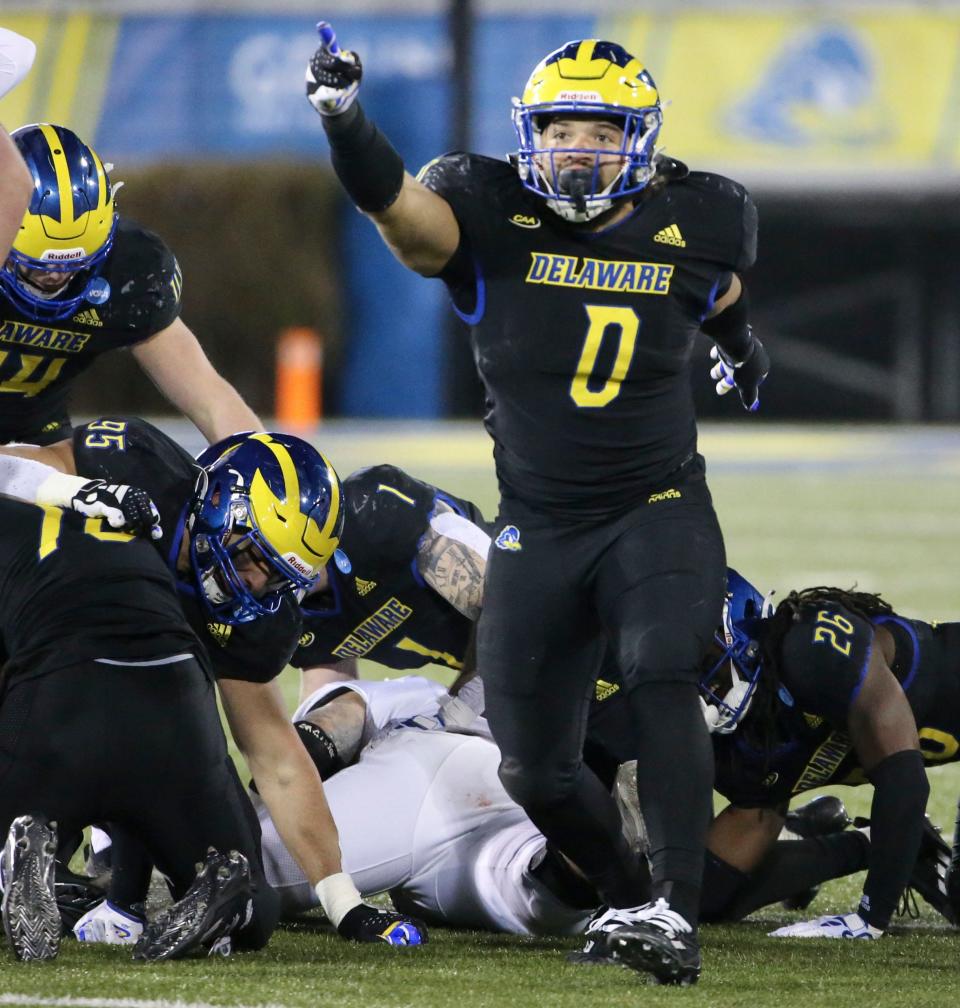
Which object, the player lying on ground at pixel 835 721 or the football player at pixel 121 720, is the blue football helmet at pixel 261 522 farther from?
the player lying on ground at pixel 835 721

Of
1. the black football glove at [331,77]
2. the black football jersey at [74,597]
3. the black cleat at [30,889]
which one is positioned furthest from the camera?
the black football jersey at [74,597]

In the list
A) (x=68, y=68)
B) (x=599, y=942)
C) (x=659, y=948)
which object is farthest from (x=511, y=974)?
(x=68, y=68)

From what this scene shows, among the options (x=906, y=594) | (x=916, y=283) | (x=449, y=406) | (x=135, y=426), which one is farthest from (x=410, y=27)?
(x=135, y=426)

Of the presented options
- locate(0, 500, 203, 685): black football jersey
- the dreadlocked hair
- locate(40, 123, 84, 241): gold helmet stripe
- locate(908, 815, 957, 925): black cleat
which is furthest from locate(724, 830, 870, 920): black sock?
locate(40, 123, 84, 241): gold helmet stripe

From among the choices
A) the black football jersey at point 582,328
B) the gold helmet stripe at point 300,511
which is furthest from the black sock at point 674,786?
the gold helmet stripe at point 300,511

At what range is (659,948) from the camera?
320 cm

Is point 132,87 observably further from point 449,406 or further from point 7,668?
point 7,668

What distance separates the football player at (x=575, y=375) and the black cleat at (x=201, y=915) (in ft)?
1.86

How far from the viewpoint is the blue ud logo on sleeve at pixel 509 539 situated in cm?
368

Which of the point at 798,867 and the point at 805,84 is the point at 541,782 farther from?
the point at 805,84

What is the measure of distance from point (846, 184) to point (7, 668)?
15582 mm

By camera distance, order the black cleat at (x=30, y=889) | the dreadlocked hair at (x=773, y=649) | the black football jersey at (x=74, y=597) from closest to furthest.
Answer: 1. the black cleat at (x=30, y=889)
2. the black football jersey at (x=74, y=597)
3. the dreadlocked hair at (x=773, y=649)

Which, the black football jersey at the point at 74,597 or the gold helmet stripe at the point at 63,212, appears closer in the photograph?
the black football jersey at the point at 74,597

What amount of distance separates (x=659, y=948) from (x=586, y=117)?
1493mm
